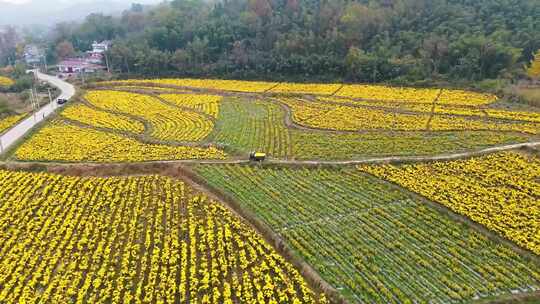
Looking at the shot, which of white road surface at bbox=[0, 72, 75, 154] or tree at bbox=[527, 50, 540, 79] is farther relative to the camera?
tree at bbox=[527, 50, 540, 79]

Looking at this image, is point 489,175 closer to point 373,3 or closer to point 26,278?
point 26,278

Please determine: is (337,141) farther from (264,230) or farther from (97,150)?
(97,150)

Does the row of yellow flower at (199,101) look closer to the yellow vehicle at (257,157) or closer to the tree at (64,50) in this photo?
the yellow vehicle at (257,157)

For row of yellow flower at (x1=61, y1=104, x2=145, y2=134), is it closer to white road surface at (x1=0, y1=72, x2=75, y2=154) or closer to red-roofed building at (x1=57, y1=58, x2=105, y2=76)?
white road surface at (x1=0, y1=72, x2=75, y2=154)

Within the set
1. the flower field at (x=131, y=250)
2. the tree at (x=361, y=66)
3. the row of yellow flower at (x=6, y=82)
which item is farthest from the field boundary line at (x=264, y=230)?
the row of yellow flower at (x=6, y=82)

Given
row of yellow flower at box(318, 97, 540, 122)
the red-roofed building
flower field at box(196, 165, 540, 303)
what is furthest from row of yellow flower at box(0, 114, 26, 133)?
the red-roofed building

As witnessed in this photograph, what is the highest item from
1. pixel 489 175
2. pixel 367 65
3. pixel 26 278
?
pixel 367 65

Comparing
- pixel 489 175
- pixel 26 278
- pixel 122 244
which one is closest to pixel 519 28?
pixel 489 175
